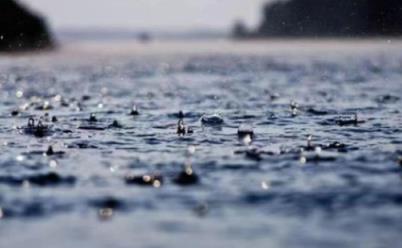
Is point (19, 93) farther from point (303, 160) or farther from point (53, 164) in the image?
point (303, 160)

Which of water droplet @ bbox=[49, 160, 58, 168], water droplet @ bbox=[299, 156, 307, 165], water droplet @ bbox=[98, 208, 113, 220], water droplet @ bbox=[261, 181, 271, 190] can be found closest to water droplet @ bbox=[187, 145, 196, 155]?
water droplet @ bbox=[299, 156, 307, 165]

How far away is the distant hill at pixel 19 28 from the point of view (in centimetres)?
11469

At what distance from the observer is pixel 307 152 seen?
20156 mm

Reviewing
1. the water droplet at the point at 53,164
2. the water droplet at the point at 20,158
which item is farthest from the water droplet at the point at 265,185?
the water droplet at the point at 20,158

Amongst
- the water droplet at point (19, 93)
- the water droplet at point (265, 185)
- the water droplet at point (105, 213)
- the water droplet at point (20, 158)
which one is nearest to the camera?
the water droplet at point (105, 213)

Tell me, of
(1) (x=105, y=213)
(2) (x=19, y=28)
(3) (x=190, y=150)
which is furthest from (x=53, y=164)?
(2) (x=19, y=28)

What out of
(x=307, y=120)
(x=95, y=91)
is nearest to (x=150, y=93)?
(x=95, y=91)

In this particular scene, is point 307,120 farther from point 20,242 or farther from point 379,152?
point 20,242

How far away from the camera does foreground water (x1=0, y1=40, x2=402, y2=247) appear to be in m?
12.8

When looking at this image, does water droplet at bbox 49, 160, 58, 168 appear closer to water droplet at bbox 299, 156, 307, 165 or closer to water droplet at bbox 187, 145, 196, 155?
water droplet at bbox 187, 145, 196, 155

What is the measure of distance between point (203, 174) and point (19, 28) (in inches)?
4133

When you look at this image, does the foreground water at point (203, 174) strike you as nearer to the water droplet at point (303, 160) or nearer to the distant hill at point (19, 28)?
the water droplet at point (303, 160)

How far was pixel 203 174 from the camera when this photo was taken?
1748 cm

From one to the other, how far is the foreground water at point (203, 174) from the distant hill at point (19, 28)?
83000mm
